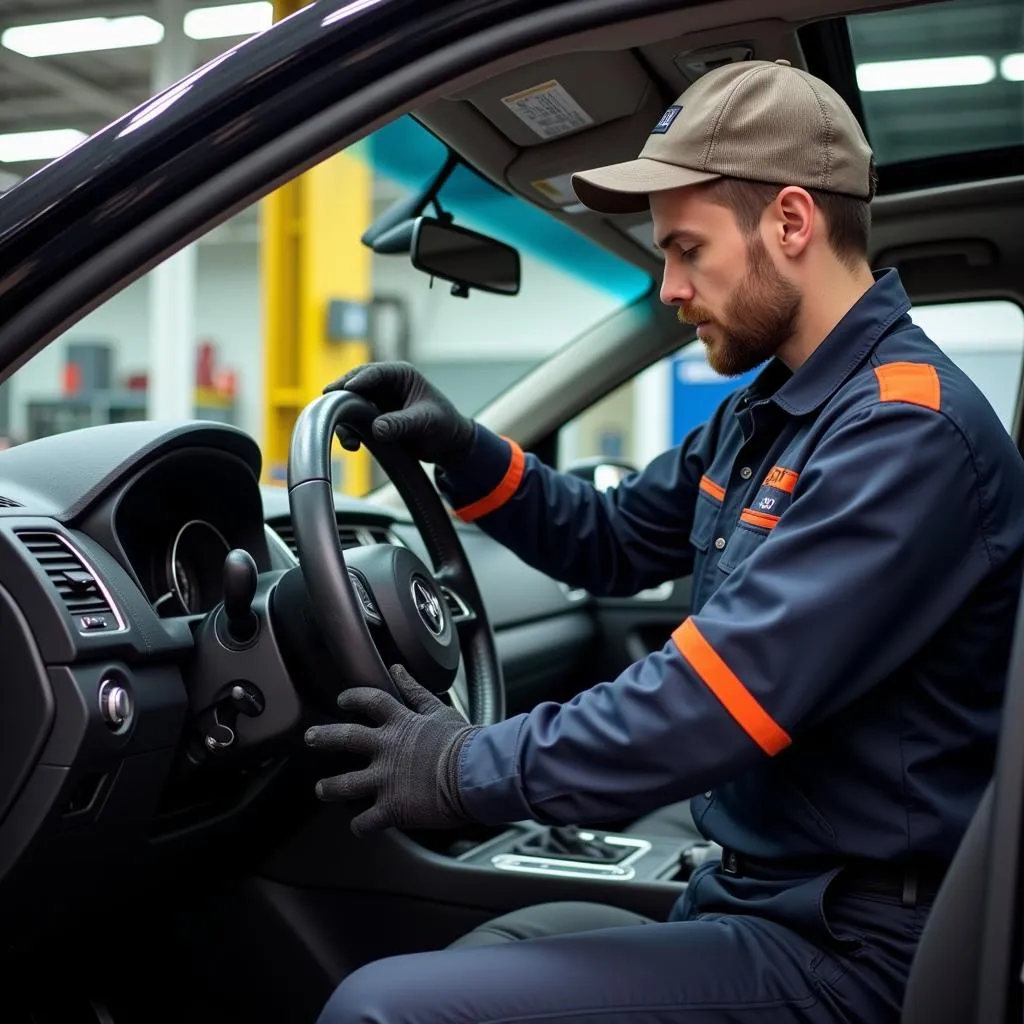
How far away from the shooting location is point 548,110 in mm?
1660

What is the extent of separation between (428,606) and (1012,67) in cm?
111

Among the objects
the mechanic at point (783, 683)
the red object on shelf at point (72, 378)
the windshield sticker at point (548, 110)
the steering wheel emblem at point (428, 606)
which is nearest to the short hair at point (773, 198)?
the mechanic at point (783, 683)

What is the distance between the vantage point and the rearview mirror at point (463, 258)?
1.99 metres

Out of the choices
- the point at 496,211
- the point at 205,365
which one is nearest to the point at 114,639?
the point at 496,211

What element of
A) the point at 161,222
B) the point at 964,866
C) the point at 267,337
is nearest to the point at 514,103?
the point at 161,222

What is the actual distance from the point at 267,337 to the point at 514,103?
4597mm

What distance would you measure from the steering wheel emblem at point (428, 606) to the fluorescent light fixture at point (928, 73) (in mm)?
926

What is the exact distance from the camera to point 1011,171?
2.10 metres

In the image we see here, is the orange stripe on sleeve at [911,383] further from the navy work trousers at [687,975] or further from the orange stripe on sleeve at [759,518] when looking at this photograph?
the navy work trousers at [687,975]

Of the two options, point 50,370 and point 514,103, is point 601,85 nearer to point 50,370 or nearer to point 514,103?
point 514,103

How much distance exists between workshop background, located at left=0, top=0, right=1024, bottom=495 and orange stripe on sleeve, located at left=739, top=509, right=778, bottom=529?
1.70 ft

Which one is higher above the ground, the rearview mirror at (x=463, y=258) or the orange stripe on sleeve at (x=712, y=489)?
the rearview mirror at (x=463, y=258)

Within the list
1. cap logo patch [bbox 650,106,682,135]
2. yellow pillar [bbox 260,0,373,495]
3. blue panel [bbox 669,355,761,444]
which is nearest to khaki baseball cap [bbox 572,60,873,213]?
cap logo patch [bbox 650,106,682,135]

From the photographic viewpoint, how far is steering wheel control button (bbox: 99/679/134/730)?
49.8 inches
